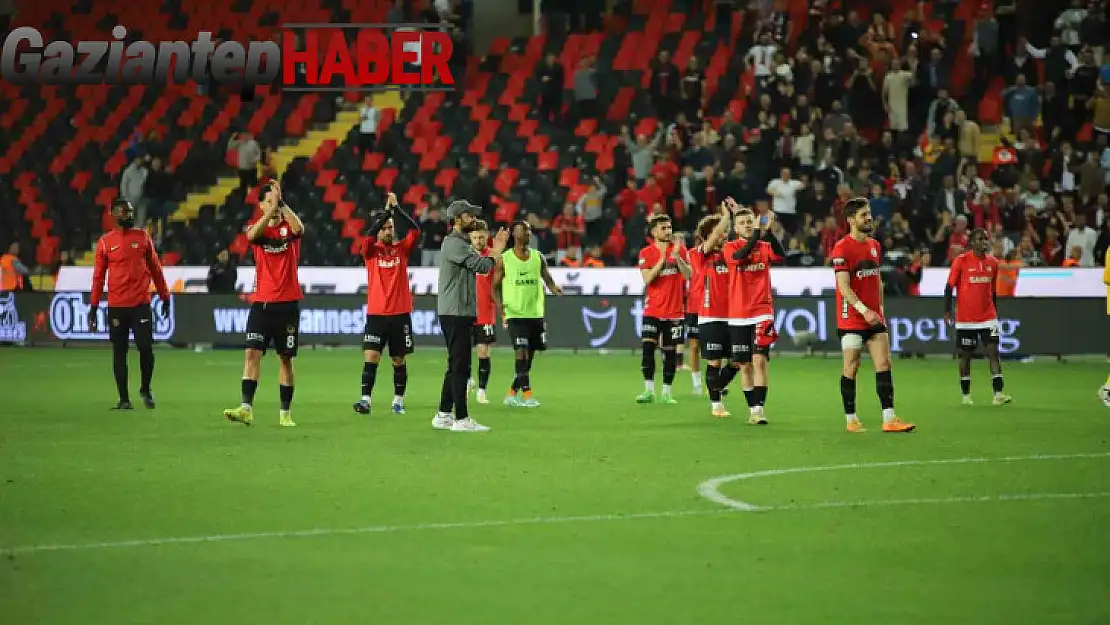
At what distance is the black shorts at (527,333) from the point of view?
786 inches

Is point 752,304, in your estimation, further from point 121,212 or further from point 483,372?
point 121,212

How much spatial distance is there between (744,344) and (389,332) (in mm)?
4068

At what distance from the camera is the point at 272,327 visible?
53.6 ft

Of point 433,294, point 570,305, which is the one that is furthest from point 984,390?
point 433,294

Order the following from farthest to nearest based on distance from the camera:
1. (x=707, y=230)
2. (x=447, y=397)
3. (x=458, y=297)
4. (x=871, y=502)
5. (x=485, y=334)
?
1. (x=485, y=334)
2. (x=707, y=230)
3. (x=447, y=397)
4. (x=458, y=297)
5. (x=871, y=502)

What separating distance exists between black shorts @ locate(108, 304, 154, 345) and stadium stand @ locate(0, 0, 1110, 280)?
14475mm

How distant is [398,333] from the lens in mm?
18234

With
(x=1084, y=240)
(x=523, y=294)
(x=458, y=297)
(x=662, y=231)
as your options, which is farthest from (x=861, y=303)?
(x=1084, y=240)

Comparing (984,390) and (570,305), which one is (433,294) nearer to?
(570,305)

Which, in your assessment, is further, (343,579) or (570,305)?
(570,305)

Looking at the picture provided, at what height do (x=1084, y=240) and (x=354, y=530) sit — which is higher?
(x=1084, y=240)

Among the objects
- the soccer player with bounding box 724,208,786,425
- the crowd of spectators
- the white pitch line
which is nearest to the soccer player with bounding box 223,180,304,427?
the soccer player with bounding box 724,208,786,425

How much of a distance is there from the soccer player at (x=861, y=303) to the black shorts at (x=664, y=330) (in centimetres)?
448

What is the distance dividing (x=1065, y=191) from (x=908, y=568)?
23.2m
